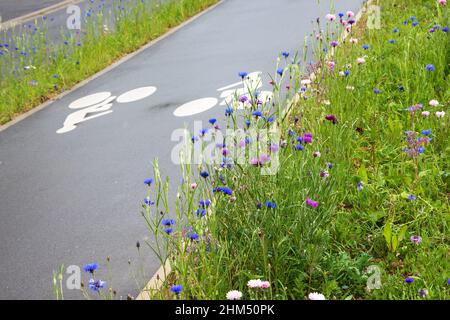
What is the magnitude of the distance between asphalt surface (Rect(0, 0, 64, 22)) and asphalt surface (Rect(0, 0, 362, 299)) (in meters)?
5.13

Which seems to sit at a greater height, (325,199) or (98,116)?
(325,199)

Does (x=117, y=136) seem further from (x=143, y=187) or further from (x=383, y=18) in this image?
(x=383, y=18)

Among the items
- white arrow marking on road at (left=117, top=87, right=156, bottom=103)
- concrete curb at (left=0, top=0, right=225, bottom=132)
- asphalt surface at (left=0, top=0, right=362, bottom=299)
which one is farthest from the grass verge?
concrete curb at (left=0, top=0, right=225, bottom=132)

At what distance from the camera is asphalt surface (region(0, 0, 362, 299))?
4922mm

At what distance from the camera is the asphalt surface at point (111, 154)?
4.92m

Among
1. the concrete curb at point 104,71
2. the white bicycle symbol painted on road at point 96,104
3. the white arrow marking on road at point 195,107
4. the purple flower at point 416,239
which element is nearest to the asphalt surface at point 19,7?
the concrete curb at point 104,71

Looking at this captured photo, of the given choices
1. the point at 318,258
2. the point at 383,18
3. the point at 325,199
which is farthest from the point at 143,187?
the point at 383,18

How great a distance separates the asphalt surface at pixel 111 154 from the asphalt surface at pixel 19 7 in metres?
5.13

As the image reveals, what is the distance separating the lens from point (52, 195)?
6.08 meters

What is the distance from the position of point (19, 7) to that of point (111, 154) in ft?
36.5

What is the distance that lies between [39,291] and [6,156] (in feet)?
10.8

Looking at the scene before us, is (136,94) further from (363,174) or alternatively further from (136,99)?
(363,174)
